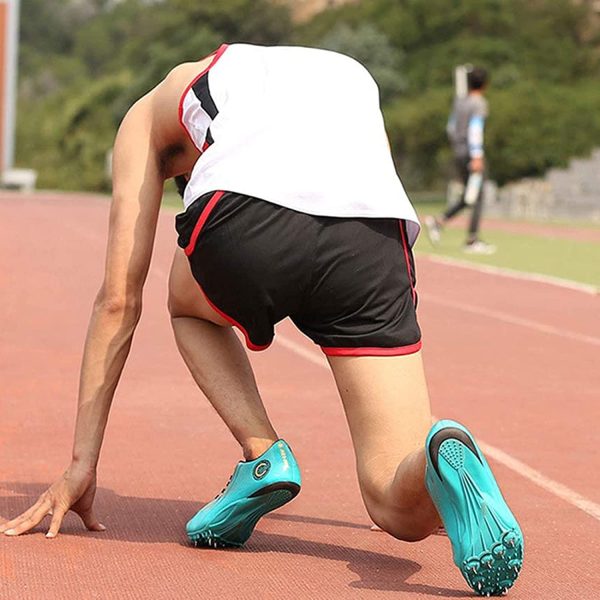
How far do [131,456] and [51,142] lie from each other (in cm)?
5937

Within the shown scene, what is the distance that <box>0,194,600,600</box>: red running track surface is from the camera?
14.1ft

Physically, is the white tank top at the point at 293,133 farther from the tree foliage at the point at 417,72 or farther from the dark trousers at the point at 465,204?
the tree foliage at the point at 417,72

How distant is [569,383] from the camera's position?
346 inches

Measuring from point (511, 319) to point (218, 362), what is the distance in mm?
7907

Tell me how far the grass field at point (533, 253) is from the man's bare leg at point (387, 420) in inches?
477

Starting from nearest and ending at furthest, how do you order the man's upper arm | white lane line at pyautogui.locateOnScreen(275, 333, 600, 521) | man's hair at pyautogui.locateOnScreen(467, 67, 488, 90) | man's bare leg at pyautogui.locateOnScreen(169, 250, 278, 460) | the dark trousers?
the man's upper arm
man's bare leg at pyautogui.locateOnScreen(169, 250, 278, 460)
white lane line at pyautogui.locateOnScreen(275, 333, 600, 521)
man's hair at pyautogui.locateOnScreen(467, 67, 488, 90)
the dark trousers

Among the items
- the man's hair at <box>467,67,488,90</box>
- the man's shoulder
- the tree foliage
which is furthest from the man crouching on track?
the tree foliage

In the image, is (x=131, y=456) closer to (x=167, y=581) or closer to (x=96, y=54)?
(x=167, y=581)

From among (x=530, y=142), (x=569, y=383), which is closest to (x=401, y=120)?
(x=530, y=142)

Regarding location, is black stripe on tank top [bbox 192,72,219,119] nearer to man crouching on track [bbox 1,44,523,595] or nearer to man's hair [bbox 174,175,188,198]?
man crouching on track [bbox 1,44,523,595]

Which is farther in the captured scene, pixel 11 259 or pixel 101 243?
pixel 101 243

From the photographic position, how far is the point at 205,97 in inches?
168

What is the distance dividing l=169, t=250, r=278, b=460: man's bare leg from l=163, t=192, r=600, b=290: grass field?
38.6 ft

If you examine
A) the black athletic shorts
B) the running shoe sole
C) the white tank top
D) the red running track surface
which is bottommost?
the red running track surface
